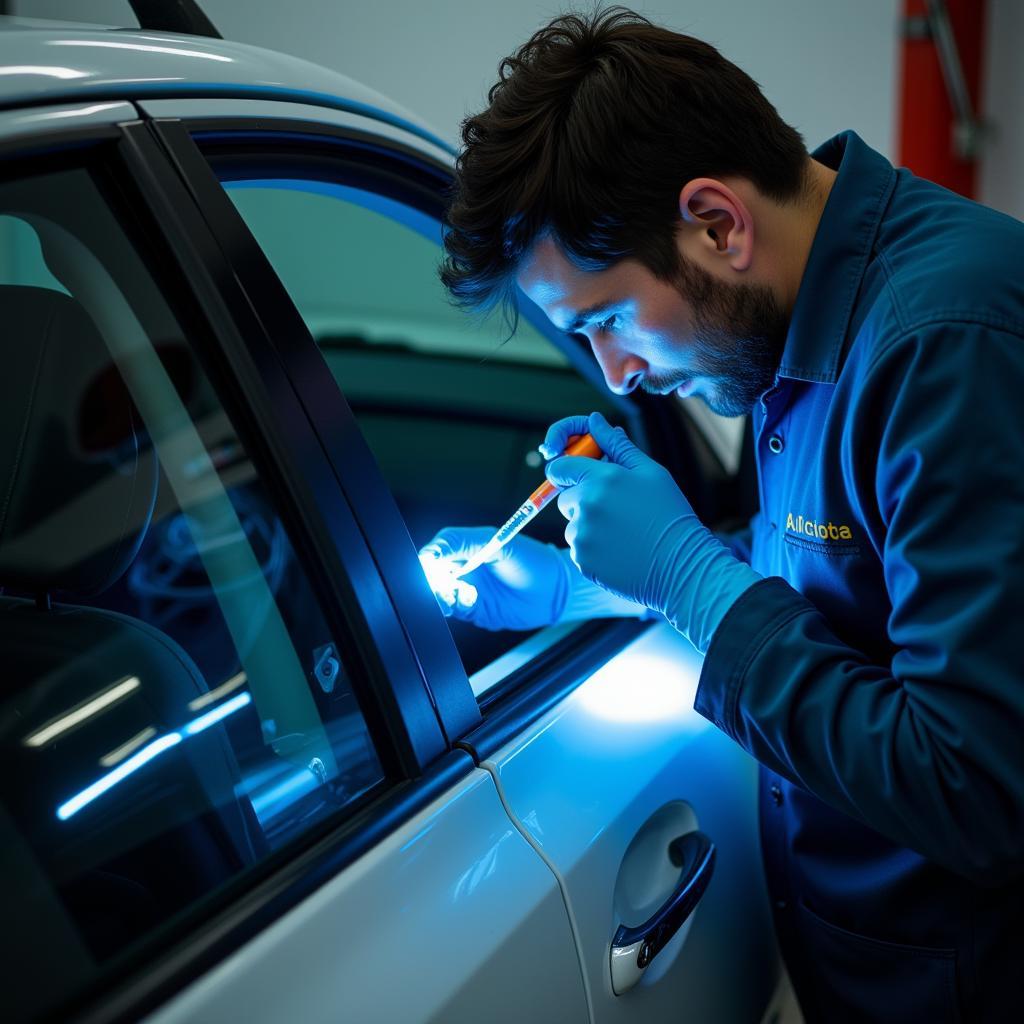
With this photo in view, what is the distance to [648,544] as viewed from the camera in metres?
1.19

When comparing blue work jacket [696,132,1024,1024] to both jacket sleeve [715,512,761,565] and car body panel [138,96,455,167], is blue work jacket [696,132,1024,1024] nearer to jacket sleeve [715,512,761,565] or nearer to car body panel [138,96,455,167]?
jacket sleeve [715,512,761,565]

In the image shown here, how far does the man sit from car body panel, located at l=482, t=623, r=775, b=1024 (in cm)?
8

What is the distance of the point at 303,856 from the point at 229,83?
2.70ft

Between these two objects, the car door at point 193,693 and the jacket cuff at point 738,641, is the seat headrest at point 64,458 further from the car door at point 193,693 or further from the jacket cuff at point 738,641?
the jacket cuff at point 738,641

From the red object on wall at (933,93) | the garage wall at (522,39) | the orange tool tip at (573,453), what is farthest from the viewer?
the red object on wall at (933,93)

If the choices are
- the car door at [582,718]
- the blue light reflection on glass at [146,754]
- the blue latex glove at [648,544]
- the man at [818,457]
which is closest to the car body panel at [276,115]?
the car door at [582,718]

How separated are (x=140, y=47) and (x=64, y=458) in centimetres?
45

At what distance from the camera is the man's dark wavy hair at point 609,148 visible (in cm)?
107

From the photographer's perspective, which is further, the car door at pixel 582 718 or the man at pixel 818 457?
the car door at pixel 582 718

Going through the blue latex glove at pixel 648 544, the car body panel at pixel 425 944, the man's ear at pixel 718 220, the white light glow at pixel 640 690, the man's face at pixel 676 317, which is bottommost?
the white light glow at pixel 640 690

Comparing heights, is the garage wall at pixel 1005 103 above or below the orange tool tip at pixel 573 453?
above

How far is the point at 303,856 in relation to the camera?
0.82m

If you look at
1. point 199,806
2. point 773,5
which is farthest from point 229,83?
point 773,5

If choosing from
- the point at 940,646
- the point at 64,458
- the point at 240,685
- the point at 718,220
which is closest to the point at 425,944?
the point at 240,685
